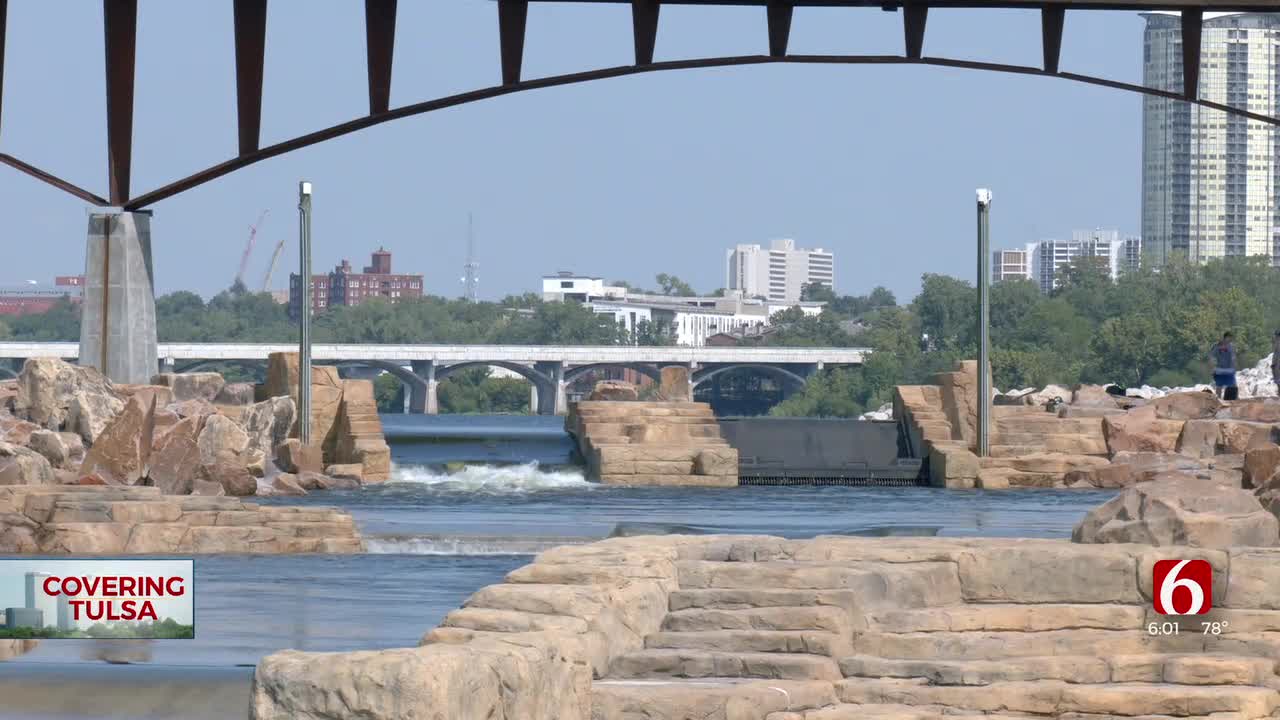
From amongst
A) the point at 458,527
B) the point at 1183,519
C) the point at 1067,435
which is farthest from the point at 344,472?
the point at 1183,519

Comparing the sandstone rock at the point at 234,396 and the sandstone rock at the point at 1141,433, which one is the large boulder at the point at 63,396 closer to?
the sandstone rock at the point at 234,396

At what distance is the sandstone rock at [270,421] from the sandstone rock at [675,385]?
35.9ft

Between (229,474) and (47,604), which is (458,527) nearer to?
(229,474)

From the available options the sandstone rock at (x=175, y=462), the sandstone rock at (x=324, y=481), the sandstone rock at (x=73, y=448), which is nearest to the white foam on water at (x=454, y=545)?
the sandstone rock at (x=175, y=462)

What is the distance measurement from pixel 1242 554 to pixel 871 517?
65.8ft

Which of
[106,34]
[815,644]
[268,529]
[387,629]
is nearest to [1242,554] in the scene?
[815,644]

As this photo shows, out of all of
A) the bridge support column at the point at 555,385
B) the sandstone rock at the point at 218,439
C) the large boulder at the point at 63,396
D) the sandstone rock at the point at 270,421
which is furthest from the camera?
the bridge support column at the point at 555,385

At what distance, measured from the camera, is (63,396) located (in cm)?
3272

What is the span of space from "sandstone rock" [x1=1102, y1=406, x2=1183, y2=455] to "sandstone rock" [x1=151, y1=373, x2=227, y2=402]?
17592mm

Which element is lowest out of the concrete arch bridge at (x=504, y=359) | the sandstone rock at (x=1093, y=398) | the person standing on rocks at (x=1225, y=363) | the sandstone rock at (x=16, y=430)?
the sandstone rock at (x=16, y=430)

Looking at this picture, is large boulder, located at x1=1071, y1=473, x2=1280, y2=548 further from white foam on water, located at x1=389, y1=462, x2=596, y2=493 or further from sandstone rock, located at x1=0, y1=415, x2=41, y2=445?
white foam on water, located at x1=389, y1=462, x2=596, y2=493

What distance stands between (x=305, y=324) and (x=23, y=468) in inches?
585

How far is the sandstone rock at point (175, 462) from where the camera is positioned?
1239 inches
